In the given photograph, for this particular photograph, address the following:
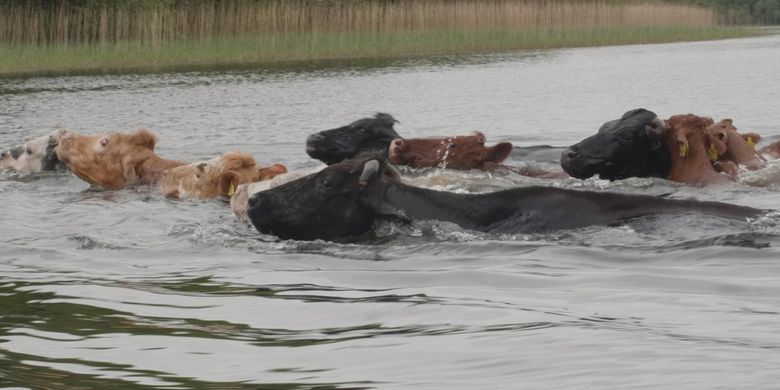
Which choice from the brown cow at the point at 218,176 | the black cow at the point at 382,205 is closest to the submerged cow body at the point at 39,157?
the brown cow at the point at 218,176

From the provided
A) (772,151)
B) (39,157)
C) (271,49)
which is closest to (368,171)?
→ (772,151)

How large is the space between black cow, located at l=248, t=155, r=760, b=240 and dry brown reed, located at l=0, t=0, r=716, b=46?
3138cm

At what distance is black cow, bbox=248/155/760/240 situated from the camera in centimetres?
876

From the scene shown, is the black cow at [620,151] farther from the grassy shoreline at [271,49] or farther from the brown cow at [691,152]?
the grassy shoreline at [271,49]

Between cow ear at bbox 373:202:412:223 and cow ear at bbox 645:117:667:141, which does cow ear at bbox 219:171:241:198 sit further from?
cow ear at bbox 645:117:667:141

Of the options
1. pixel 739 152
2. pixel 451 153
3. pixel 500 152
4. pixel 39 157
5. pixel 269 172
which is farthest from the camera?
pixel 39 157

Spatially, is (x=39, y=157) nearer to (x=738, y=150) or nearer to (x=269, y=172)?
(x=269, y=172)

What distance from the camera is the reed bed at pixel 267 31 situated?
3822cm

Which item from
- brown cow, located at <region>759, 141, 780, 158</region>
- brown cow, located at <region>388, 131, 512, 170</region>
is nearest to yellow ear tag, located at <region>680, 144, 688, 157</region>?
brown cow, located at <region>388, 131, 512, 170</region>

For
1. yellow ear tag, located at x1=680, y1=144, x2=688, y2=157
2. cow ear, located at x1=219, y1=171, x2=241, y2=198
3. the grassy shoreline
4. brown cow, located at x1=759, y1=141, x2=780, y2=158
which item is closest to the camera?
cow ear, located at x1=219, y1=171, x2=241, y2=198

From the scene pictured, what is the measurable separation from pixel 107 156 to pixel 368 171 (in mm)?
4653

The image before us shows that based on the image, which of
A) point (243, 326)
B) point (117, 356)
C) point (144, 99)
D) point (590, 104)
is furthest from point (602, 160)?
point (144, 99)

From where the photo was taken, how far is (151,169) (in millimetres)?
12477

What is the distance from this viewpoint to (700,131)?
36.7ft
